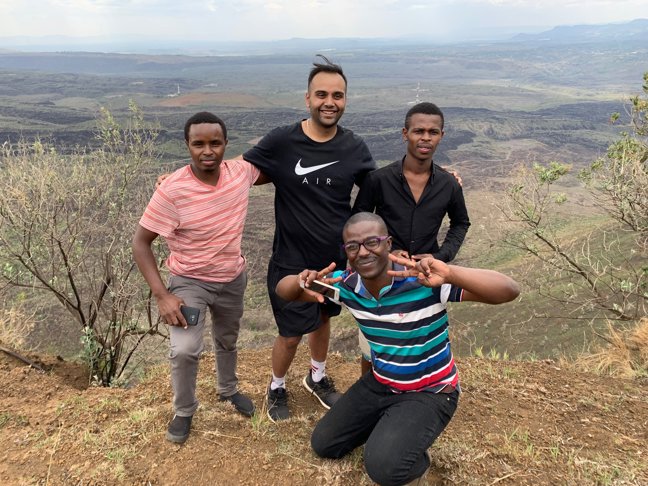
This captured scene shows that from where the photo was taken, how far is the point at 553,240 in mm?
8688

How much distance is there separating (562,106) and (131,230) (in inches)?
4593

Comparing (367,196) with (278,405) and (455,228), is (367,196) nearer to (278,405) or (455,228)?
(455,228)

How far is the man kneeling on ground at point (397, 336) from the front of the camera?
103 inches

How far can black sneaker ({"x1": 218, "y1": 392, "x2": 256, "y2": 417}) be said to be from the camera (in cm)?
383

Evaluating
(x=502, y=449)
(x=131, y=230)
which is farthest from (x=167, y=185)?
(x=131, y=230)

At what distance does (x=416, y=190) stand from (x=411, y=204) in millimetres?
110

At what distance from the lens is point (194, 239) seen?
3.20 metres

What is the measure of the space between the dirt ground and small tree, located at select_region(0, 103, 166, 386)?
1.84m

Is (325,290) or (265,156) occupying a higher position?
(265,156)

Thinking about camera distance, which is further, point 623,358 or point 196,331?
point 623,358

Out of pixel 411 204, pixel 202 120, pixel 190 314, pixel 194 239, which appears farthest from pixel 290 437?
pixel 202 120

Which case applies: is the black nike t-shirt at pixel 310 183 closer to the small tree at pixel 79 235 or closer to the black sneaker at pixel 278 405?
the black sneaker at pixel 278 405

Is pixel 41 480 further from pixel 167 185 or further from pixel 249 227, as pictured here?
pixel 249 227

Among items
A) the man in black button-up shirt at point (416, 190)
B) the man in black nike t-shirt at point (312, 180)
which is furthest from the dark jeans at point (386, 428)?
the man in black nike t-shirt at point (312, 180)
